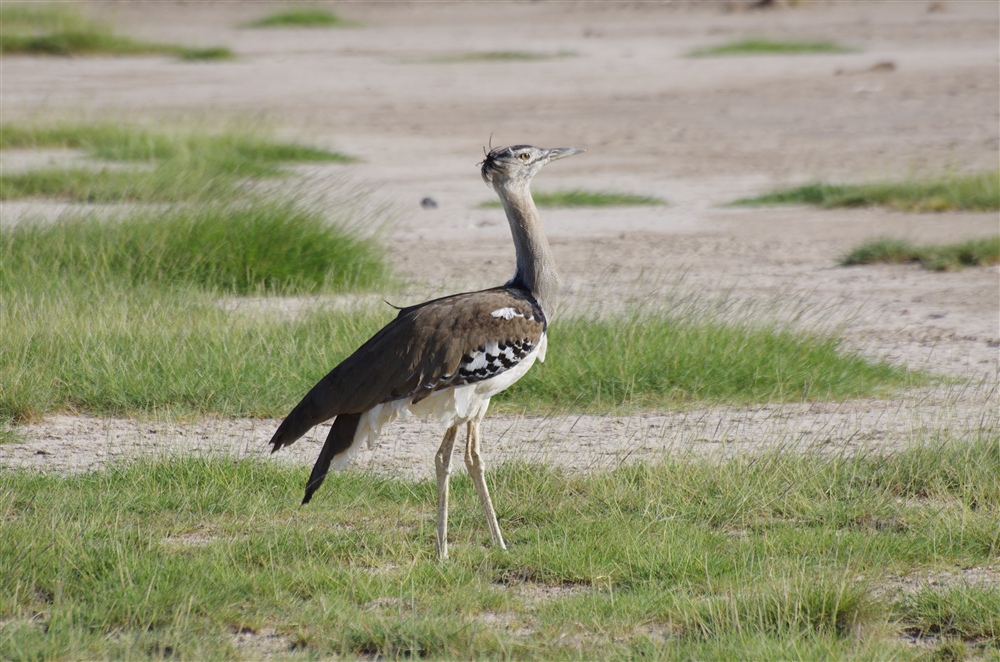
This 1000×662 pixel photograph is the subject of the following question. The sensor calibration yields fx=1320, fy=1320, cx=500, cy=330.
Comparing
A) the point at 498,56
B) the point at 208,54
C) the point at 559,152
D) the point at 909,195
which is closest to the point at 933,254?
the point at 909,195

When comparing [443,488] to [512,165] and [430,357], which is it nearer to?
[430,357]

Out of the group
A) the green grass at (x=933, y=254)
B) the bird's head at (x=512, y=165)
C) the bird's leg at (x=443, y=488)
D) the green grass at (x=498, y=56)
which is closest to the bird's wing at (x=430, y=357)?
the bird's leg at (x=443, y=488)

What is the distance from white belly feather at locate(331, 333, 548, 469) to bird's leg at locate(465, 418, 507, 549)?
12cm

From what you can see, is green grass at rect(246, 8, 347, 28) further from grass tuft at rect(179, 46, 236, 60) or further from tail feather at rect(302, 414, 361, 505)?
tail feather at rect(302, 414, 361, 505)

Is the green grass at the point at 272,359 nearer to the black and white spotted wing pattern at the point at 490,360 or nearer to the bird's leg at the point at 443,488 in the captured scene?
the bird's leg at the point at 443,488

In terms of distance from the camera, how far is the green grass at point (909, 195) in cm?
926

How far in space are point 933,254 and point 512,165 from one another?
4.71m

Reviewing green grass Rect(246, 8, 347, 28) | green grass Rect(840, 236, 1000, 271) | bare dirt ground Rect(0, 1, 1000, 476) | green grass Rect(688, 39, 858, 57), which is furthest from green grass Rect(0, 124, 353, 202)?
green grass Rect(246, 8, 347, 28)

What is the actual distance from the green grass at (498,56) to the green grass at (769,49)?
2226 mm

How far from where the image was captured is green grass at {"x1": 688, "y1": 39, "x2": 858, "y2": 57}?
20703 mm

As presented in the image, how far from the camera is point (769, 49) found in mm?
20859

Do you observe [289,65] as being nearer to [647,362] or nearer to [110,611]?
[647,362]

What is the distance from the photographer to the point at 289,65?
19.8 m

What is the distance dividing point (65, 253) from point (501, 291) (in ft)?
11.8
